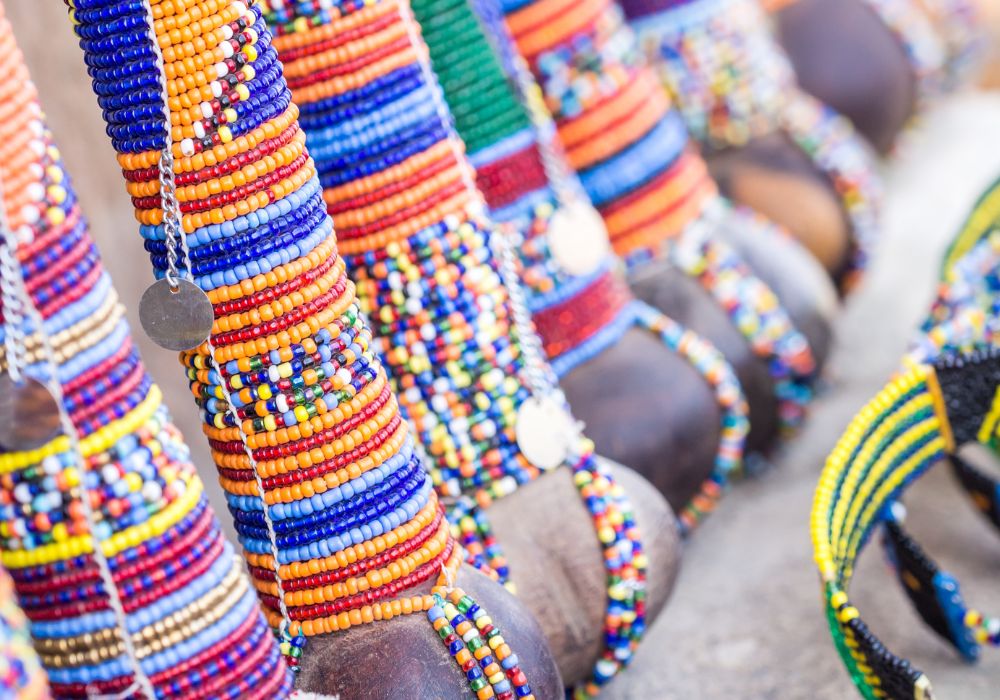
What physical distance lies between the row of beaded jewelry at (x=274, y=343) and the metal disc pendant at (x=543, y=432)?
0.45 ft

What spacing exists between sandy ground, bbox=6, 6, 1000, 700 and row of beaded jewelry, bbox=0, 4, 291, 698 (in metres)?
0.46

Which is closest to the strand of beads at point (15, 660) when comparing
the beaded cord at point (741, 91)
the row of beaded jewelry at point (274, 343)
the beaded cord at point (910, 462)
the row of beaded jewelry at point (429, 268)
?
the row of beaded jewelry at point (274, 343)

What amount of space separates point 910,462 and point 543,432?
33cm

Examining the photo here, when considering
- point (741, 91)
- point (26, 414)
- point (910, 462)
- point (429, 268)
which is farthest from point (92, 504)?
point (741, 91)

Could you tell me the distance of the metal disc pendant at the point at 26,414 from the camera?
24.7 inches

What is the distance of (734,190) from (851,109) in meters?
0.36

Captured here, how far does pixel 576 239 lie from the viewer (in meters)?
1.05

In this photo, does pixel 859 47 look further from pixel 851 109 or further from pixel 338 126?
pixel 338 126

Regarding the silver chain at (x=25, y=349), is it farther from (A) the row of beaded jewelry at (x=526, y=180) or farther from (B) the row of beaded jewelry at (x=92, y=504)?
(A) the row of beaded jewelry at (x=526, y=180)

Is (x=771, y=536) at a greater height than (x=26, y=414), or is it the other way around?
(x=26, y=414)

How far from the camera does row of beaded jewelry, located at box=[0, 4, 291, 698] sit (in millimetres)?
660

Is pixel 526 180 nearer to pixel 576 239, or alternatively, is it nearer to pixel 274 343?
pixel 576 239

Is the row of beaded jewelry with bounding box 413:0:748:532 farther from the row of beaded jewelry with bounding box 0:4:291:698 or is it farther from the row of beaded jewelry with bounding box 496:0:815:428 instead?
the row of beaded jewelry with bounding box 0:4:291:698

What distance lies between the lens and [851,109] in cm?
172
